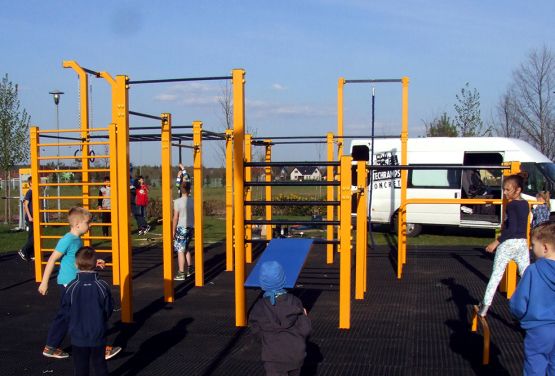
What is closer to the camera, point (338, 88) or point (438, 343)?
point (438, 343)

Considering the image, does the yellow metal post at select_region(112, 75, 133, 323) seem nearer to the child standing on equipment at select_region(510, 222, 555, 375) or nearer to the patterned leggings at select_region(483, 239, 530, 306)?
the patterned leggings at select_region(483, 239, 530, 306)

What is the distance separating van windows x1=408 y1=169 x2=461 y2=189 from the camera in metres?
16.1

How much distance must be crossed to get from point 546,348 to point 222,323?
407 centimetres

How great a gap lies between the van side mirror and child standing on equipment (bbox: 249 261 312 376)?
13.6 metres

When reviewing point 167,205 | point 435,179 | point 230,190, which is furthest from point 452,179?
point 167,205

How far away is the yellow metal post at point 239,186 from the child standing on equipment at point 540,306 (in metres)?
3.51

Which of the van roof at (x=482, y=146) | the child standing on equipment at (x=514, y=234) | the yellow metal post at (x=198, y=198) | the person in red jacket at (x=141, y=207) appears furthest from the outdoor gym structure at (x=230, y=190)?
the person in red jacket at (x=141, y=207)

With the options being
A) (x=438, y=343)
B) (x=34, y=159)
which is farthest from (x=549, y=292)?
(x=34, y=159)

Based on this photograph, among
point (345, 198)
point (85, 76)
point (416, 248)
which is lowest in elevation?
point (416, 248)

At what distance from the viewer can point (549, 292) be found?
3979 mm

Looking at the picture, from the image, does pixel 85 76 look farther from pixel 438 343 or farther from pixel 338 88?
pixel 438 343

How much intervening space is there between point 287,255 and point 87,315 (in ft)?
8.16

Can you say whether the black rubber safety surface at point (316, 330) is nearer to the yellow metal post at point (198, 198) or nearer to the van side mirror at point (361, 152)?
the yellow metal post at point (198, 198)

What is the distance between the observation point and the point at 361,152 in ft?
58.5
